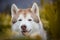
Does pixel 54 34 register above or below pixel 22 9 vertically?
below

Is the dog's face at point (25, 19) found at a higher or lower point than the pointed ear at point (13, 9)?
lower

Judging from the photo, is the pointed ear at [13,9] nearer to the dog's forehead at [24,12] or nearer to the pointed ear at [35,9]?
the dog's forehead at [24,12]

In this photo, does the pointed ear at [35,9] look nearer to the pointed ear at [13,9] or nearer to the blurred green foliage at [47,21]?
the blurred green foliage at [47,21]

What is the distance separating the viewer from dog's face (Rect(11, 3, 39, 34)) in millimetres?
1305

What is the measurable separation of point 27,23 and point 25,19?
4 cm

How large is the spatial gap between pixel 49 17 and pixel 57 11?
95mm

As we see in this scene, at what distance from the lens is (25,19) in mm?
1316

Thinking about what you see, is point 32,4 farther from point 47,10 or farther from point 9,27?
point 9,27

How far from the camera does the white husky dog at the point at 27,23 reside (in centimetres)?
131

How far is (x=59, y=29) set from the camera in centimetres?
131

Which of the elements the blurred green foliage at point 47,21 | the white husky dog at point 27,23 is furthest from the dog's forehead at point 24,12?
the blurred green foliage at point 47,21

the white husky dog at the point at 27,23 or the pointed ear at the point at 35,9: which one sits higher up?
the pointed ear at the point at 35,9

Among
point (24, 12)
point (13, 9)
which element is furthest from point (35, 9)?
point (13, 9)

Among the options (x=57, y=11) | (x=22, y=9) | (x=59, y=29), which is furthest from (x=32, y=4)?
(x=59, y=29)
